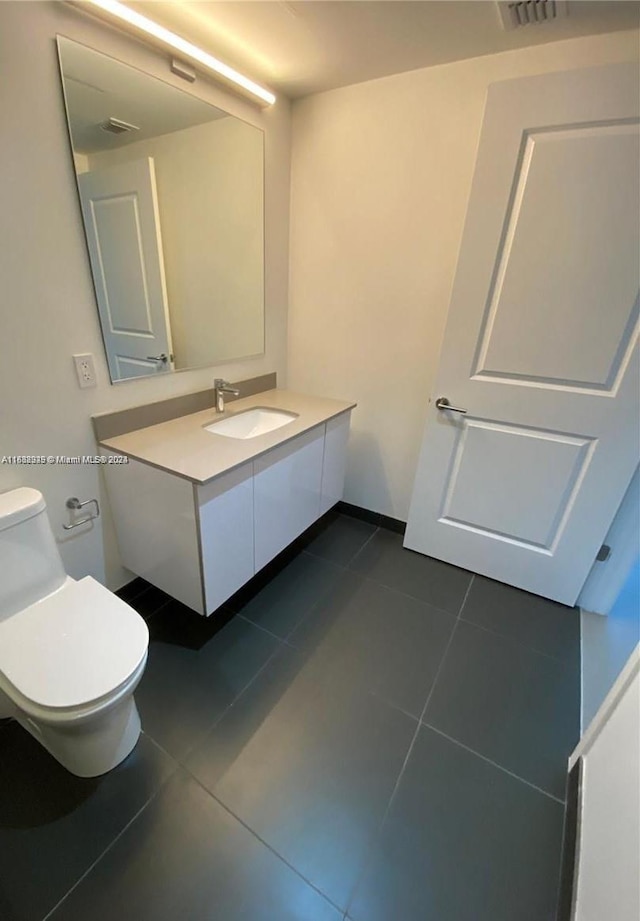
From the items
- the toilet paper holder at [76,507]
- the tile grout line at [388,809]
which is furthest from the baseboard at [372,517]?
the toilet paper holder at [76,507]

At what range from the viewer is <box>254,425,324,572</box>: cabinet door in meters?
1.49

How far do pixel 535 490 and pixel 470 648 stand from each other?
0.74m

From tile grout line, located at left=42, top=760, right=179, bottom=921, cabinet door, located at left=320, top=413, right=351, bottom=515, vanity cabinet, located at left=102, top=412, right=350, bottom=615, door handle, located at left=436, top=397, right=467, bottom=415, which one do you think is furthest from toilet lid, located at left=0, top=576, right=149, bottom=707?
door handle, located at left=436, top=397, right=467, bottom=415

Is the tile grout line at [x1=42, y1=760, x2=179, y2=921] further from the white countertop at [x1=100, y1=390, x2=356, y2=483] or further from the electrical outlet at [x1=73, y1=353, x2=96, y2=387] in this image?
the electrical outlet at [x1=73, y1=353, x2=96, y2=387]

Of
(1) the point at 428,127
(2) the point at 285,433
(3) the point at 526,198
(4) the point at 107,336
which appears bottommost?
(2) the point at 285,433

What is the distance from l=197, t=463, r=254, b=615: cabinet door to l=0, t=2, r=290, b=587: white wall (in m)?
0.52

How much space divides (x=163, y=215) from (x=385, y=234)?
0.97 meters

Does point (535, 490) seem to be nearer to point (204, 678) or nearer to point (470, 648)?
point (470, 648)

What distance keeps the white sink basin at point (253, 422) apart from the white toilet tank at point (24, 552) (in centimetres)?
77

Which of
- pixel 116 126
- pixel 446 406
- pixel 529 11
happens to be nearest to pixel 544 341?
pixel 446 406

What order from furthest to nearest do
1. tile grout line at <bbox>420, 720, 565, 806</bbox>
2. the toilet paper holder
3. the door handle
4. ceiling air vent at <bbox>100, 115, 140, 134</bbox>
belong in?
1. the door handle
2. the toilet paper holder
3. ceiling air vent at <bbox>100, 115, 140, 134</bbox>
4. tile grout line at <bbox>420, 720, 565, 806</bbox>

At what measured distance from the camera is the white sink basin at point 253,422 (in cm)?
181

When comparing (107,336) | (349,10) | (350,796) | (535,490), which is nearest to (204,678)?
(350,796)

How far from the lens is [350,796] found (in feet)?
3.66
